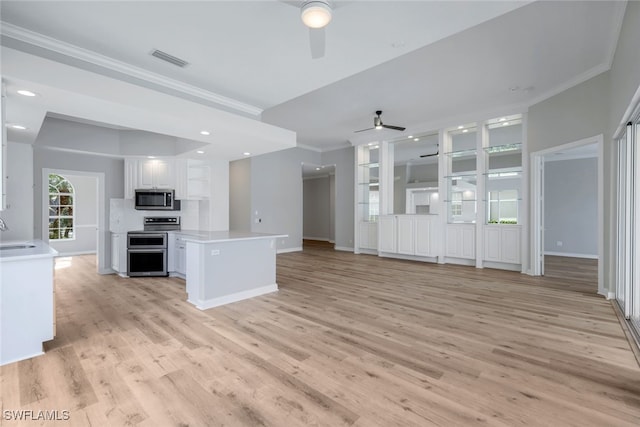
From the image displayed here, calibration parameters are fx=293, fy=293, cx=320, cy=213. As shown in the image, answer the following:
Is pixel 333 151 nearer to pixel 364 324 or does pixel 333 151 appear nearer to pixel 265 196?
pixel 265 196

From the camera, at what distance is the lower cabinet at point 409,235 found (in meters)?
6.81

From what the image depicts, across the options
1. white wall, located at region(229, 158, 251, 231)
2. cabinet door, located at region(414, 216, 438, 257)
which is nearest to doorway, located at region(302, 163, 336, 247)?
white wall, located at region(229, 158, 251, 231)

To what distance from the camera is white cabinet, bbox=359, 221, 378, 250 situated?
809 cm

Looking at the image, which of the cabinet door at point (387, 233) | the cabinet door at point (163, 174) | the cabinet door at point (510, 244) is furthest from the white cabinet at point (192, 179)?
the cabinet door at point (510, 244)

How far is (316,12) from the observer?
2.03m

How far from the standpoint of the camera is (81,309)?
365 centimetres

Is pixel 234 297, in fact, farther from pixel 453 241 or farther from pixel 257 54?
pixel 453 241

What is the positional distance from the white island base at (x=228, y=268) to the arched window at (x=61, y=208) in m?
6.93

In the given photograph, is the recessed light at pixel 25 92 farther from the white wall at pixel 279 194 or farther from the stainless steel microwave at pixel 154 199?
the white wall at pixel 279 194

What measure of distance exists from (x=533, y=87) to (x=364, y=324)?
4.68 metres

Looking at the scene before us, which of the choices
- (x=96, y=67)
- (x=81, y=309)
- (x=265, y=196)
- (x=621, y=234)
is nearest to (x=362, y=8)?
(x=96, y=67)

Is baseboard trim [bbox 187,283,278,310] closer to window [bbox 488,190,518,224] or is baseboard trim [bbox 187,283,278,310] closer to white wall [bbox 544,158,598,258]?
window [bbox 488,190,518,224]

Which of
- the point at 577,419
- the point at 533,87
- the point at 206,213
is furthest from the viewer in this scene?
the point at 206,213

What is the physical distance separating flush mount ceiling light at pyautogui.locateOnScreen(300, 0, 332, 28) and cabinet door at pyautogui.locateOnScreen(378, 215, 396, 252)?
586 cm
